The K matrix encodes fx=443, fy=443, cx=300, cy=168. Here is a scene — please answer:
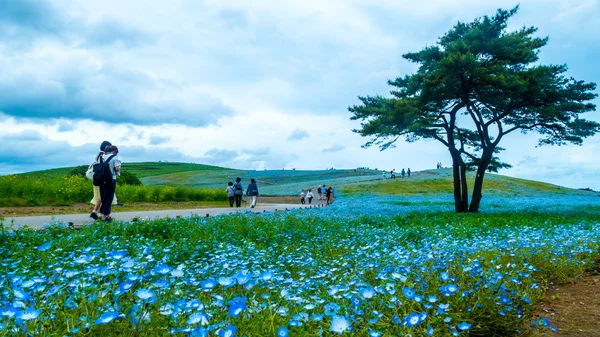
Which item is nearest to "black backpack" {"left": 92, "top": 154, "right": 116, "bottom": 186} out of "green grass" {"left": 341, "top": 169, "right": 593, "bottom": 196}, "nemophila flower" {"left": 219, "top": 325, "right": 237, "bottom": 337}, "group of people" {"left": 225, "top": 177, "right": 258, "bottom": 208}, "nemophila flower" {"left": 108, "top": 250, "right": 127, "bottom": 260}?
"nemophila flower" {"left": 108, "top": 250, "right": 127, "bottom": 260}

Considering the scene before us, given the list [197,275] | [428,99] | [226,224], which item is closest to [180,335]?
[197,275]

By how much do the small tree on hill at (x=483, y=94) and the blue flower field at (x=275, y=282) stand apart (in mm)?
8990

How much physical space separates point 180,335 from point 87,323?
1.95ft

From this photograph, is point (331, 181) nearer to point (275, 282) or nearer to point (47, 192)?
point (47, 192)

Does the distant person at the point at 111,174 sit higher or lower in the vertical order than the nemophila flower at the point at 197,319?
higher

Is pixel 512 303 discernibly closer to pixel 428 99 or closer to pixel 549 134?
pixel 428 99

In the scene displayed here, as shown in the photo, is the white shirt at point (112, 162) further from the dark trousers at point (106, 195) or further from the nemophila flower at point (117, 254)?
the nemophila flower at point (117, 254)

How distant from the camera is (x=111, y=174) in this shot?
38.3 feet

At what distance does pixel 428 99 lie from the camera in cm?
1998

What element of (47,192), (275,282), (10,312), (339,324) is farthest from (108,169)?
(47,192)

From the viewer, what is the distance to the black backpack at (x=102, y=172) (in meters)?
11.4

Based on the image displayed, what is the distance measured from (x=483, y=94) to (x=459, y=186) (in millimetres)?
4659

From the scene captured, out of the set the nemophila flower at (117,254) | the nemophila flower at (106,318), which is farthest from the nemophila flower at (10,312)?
the nemophila flower at (117,254)

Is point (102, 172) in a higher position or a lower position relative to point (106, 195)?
higher
